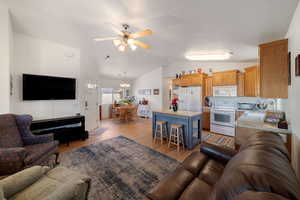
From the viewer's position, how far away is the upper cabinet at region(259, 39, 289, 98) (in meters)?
1.77

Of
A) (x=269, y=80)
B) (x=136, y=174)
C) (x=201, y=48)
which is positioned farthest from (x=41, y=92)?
(x=269, y=80)

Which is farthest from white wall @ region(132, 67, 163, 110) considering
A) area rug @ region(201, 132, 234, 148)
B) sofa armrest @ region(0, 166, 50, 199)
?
sofa armrest @ region(0, 166, 50, 199)

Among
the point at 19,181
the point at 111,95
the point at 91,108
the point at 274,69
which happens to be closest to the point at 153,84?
the point at 111,95

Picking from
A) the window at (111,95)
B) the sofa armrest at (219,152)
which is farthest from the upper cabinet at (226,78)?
the window at (111,95)

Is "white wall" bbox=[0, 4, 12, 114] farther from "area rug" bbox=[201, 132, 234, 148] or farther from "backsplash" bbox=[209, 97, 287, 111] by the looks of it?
"backsplash" bbox=[209, 97, 287, 111]

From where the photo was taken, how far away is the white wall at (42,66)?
275 centimetres

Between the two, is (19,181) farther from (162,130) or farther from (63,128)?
(162,130)

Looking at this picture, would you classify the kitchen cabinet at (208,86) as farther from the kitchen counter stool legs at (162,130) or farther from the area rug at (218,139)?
the kitchen counter stool legs at (162,130)

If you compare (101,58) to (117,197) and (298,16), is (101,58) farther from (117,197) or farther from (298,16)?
(298,16)

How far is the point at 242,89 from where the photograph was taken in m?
3.70

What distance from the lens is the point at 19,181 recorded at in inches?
42.4

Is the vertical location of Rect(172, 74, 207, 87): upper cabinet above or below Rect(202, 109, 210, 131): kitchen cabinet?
above

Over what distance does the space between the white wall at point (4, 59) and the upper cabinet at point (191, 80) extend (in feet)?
16.2

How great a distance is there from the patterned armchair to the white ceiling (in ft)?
6.56
